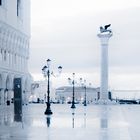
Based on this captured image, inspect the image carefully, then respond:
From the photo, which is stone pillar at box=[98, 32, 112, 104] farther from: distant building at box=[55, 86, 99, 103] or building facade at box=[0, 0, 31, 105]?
distant building at box=[55, 86, 99, 103]

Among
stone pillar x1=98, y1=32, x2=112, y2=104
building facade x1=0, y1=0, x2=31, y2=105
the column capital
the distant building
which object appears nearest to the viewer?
building facade x1=0, y1=0, x2=31, y2=105

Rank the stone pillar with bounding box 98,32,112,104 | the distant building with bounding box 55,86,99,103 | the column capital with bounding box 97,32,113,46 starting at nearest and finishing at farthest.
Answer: the stone pillar with bounding box 98,32,112,104 → the column capital with bounding box 97,32,113,46 → the distant building with bounding box 55,86,99,103

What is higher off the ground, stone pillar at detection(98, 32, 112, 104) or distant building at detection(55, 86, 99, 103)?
stone pillar at detection(98, 32, 112, 104)

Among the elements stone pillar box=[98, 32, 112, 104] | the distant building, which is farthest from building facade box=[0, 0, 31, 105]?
the distant building

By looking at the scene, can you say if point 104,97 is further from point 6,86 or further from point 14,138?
point 14,138

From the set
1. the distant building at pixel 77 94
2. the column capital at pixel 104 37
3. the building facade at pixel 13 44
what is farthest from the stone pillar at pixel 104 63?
the distant building at pixel 77 94

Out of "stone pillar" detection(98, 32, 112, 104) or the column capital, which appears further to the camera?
the column capital

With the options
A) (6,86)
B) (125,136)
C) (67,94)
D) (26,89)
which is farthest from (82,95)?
(125,136)

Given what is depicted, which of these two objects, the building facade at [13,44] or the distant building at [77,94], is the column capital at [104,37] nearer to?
the building facade at [13,44]

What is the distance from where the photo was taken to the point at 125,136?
15.2 metres

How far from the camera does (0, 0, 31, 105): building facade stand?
66875 millimetres

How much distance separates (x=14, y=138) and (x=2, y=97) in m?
52.2

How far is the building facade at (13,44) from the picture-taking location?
66875mm

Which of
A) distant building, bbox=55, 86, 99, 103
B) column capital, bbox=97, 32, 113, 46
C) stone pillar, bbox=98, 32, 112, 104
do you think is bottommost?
distant building, bbox=55, 86, 99, 103
